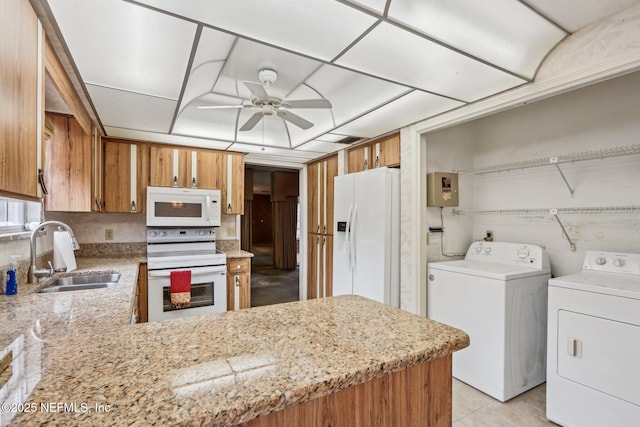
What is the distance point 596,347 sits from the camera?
1.84 m

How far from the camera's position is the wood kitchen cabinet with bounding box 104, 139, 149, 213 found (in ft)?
10.7

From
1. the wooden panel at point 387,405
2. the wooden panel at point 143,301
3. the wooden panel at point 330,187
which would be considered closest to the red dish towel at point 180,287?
the wooden panel at point 143,301

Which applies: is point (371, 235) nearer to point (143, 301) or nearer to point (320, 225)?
point (320, 225)

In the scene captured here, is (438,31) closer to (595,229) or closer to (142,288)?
(595,229)

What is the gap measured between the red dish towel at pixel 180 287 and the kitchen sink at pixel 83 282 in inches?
25.3

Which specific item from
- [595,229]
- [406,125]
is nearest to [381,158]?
[406,125]

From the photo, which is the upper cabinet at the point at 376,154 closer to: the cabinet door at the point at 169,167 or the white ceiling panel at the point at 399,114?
the white ceiling panel at the point at 399,114

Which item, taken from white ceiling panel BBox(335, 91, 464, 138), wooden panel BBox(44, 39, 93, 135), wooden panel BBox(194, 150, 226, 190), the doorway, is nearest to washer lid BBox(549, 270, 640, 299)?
white ceiling panel BBox(335, 91, 464, 138)

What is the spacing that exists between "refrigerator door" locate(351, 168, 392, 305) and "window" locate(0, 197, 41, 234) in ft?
8.53

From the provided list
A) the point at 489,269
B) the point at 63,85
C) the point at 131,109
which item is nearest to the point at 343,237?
the point at 489,269

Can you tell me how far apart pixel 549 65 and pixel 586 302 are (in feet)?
4.82

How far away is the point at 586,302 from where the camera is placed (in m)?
1.89

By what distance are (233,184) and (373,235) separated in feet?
6.45

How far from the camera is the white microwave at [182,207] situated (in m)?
3.32
